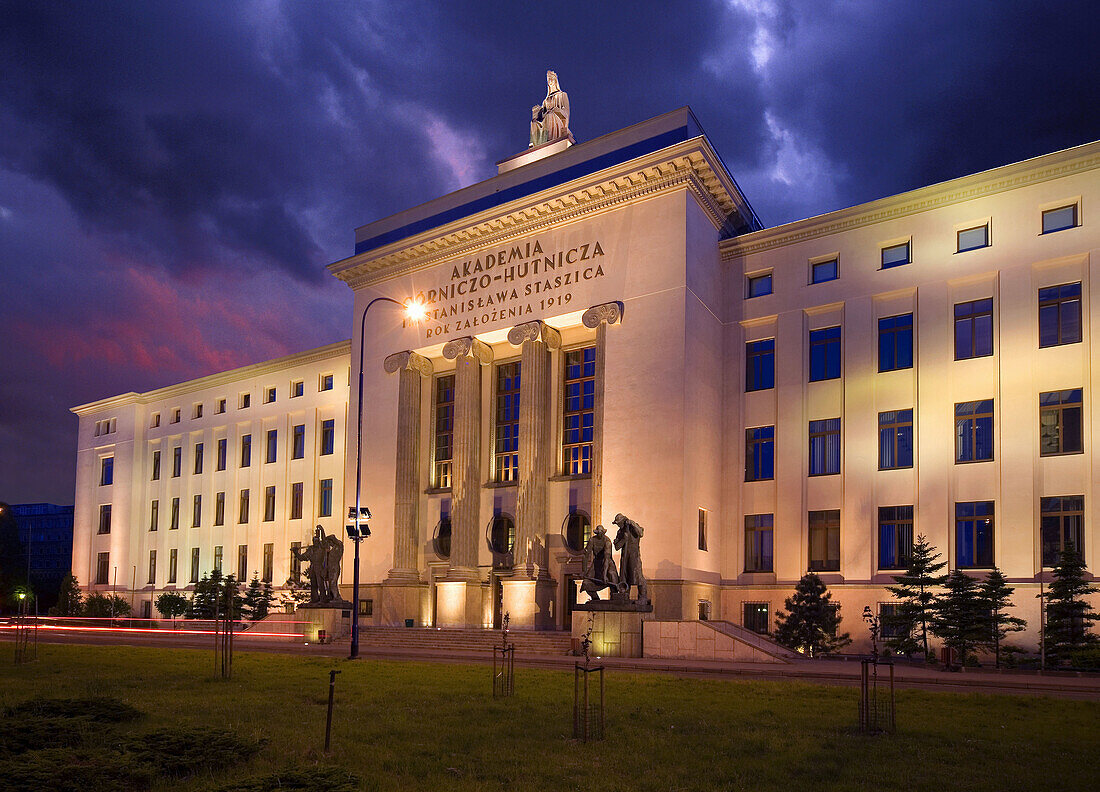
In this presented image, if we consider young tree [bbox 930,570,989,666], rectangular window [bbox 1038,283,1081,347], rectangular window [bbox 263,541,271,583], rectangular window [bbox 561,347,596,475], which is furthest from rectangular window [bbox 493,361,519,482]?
rectangular window [bbox 1038,283,1081,347]

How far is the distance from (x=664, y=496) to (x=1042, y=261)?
55.0ft

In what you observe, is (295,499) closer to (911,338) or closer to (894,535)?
(894,535)

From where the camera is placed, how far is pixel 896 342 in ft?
125

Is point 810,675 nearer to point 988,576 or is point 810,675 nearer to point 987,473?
point 988,576

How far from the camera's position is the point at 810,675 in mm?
25062

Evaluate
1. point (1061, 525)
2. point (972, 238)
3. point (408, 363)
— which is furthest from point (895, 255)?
point (408, 363)

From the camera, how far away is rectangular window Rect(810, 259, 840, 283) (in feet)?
132

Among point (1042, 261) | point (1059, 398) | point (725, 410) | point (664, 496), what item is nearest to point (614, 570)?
point (664, 496)

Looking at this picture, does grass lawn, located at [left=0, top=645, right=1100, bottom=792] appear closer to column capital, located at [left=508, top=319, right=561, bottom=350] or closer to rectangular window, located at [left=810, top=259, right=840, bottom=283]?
rectangular window, located at [left=810, top=259, right=840, bottom=283]

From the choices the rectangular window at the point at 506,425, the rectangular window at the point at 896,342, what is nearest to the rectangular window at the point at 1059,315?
the rectangular window at the point at 896,342

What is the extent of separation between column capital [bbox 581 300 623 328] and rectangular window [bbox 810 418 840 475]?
9.59m

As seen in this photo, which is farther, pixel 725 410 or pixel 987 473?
pixel 725 410

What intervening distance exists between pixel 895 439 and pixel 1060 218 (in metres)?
10.2

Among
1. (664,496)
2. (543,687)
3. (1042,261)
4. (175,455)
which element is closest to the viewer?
(543,687)
